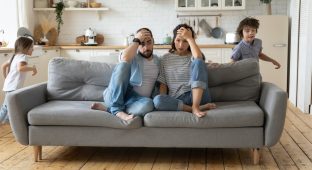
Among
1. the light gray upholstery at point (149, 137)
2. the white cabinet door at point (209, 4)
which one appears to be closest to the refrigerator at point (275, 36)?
the white cabinet door at point (209, 4)

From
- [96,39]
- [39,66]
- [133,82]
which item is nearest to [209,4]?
[96,39]

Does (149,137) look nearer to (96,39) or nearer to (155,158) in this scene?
(155,158)

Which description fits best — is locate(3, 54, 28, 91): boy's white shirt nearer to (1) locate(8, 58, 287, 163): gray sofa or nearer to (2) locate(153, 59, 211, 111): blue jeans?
(1) locate(8, 58, 287, 163): gray sofa

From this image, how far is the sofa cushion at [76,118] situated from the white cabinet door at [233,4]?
4.03 m

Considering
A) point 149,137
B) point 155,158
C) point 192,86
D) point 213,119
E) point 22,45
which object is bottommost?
point 155,158

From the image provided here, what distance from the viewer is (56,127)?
3.02 meters

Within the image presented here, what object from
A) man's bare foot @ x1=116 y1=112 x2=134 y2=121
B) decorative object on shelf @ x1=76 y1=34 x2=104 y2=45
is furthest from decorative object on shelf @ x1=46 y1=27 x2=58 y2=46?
man's bare foot @ x1=116 y1=112 x2=134 y2=121

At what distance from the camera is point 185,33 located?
322 centimetres

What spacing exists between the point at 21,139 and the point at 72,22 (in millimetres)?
4334

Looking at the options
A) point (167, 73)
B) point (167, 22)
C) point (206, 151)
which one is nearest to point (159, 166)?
point (206, 151)

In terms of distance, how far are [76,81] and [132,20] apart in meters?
3.61

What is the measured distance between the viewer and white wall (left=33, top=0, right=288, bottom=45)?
6816 mm

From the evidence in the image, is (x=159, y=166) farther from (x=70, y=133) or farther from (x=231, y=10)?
(x=231, y=10)

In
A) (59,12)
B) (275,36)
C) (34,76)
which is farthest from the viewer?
(59,12)
